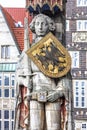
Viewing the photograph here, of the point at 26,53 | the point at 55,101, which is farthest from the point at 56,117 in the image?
the point at 26,53

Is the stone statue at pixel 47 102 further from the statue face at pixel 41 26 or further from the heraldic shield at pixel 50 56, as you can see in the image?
the heraldic shield at pixel 50 56

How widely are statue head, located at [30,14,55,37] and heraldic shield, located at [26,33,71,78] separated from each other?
4.6 inches

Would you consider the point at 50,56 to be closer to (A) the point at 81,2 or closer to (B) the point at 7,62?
(B) the point at 7,62

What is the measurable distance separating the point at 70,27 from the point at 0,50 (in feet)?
11.8

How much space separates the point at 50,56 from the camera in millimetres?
14578

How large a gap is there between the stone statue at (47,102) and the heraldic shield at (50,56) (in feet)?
0.34

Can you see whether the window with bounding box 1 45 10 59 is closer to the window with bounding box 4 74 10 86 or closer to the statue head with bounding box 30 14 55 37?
the window with bounding box 4 74 10 86

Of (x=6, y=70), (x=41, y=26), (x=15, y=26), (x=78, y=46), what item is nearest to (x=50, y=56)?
(x=41, y=26)

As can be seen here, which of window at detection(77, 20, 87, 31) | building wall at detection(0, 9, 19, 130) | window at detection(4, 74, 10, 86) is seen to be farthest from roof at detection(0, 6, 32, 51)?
window at detection(77, 20, 87, 31)

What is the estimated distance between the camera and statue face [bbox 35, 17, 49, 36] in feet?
47.8

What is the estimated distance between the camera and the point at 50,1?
578 inches

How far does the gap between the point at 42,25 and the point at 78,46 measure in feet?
86.9

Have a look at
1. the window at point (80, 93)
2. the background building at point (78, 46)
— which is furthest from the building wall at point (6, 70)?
the window at point (80, 93)

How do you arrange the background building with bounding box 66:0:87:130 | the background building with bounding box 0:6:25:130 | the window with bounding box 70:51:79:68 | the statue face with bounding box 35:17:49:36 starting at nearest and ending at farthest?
the statue face with bounding box 35:17:49:36, the background building with bounding box 0:6:25:130, the background building with bounding box 66:0:87:130, the window with bounding box 70:51:79:68
